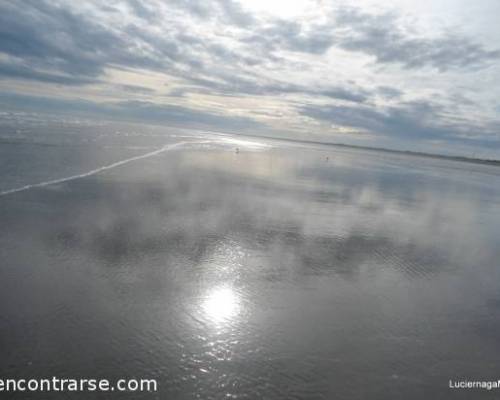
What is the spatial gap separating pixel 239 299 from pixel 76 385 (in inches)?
134

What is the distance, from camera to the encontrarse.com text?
4.45m

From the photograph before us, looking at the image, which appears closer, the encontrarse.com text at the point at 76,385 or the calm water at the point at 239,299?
the encontrarse.com text at the point at 76,385

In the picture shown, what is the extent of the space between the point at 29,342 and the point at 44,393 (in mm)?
1163

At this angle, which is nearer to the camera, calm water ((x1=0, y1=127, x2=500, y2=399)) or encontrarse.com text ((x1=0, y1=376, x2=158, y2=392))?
encontrarse.com text ((x1=0, y1=376, x2=158, y2=392))

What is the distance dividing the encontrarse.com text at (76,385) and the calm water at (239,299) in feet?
0.40

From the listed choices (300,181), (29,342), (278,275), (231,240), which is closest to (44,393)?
(29,342)

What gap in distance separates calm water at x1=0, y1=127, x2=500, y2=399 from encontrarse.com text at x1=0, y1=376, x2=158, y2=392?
0.12 metres

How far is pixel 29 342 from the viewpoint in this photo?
204 inches

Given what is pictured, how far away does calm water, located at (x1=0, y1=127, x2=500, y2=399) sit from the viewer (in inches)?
199

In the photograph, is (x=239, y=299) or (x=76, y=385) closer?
(x=76, y=385)

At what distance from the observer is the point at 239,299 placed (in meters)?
7.05

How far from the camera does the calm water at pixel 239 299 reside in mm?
5047

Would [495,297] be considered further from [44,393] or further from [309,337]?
[44,393]

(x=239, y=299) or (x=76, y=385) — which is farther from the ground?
(x=76, y=385)
